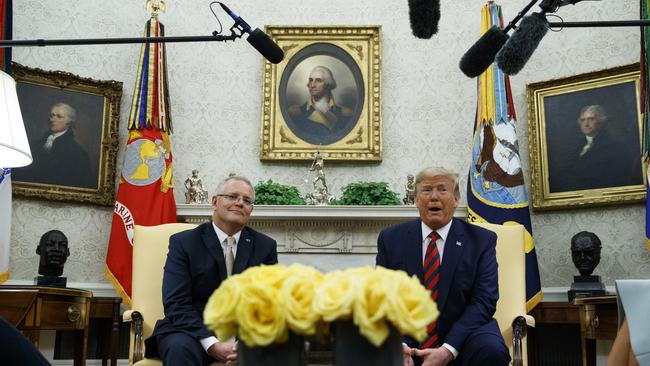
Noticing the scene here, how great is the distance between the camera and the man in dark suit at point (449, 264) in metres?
3.29

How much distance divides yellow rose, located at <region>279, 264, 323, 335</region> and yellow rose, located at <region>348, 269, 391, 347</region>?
107mm

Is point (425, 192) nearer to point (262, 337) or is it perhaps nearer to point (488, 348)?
point (488, 348)

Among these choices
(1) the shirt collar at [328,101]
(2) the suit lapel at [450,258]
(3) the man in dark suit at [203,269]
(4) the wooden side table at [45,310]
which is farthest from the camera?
(1) the shirt collar at [328,101]

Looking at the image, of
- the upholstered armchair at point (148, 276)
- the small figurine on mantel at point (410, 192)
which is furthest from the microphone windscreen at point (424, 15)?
the small figurine on mantel at point (410, 192)

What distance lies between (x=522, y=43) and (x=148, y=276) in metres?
2.49

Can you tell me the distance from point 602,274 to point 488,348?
Answer: 3.10 meters

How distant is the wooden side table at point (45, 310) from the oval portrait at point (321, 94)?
269cm

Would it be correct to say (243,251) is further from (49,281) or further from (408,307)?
(408,307)

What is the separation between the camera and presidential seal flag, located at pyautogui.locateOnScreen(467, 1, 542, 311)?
5590 millimetres

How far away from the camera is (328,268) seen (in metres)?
5.93

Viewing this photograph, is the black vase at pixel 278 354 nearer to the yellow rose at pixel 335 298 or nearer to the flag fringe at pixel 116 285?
the yellow rose at pixel 335 298

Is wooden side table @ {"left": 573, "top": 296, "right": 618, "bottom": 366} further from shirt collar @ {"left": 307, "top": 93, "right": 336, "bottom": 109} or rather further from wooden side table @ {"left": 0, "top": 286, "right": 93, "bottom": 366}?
wooden side table @ {"left": 0, "top": 286, "right": 93, "bottom": 366}

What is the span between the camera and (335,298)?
158 cm

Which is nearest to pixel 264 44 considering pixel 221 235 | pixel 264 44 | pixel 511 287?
pixel 264 44
